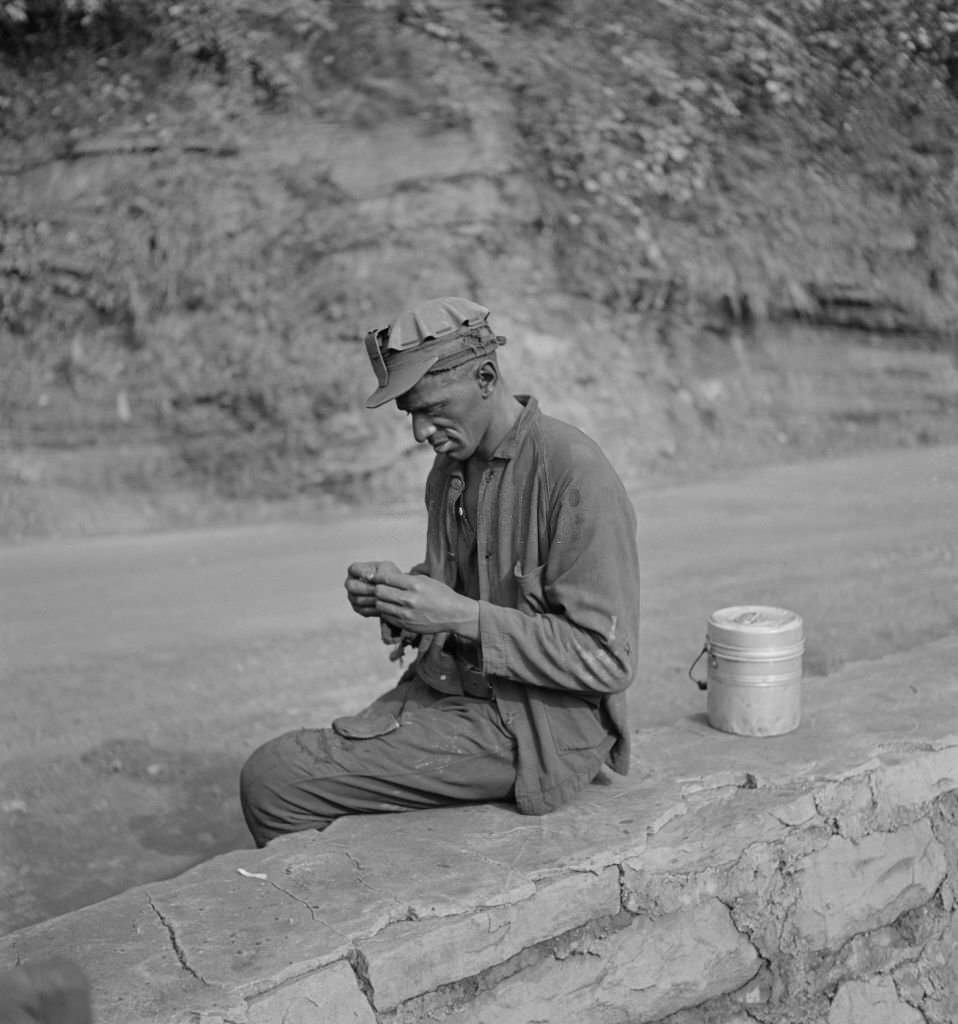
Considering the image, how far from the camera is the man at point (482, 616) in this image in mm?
2951

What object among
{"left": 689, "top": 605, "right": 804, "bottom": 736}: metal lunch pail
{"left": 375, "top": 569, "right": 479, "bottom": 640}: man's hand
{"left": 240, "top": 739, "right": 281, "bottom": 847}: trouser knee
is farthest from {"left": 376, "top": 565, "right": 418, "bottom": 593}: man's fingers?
Result: {"left": 689, "top": 605, "right": 804, "bottom": 736}: metal lunch pail

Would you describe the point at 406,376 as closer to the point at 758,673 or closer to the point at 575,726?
the point at 575,726

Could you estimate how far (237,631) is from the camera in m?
6.06

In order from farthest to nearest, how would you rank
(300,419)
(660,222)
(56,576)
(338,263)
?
(660,222) → (338,263) → (300,419) → (56,576)

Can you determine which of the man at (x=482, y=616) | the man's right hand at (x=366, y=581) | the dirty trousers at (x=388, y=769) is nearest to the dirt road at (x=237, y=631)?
the dirty trousers at (x=388, y=769)

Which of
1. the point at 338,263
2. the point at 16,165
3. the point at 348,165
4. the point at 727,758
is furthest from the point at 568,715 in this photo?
the point at 16,165

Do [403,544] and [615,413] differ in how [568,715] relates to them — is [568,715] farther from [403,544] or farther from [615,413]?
[615,413]

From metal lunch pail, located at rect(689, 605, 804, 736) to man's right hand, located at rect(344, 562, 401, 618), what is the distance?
117cm

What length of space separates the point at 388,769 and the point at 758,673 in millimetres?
1129

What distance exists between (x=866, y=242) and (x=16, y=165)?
6919mm

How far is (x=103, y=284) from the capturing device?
30.8ft

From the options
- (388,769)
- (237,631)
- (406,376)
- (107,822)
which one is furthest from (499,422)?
(237,631)

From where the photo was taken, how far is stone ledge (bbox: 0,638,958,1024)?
8.53 feet

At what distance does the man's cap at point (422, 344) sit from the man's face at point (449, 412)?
4 centimetres
